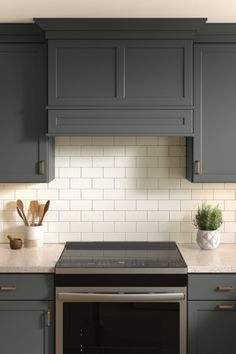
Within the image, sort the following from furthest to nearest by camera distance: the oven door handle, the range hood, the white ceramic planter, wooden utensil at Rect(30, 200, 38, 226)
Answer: wooden utensil at Rect(30, 200, 38, 226) → the white ceramic planter → the range hood → the oven door handle

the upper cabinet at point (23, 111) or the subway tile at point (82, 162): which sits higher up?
the upper cabinet at point (23, 111)

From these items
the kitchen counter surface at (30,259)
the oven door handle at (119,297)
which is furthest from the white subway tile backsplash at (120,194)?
the oven door handle at (119,297)

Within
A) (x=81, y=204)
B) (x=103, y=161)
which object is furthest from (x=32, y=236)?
(x=103, y=161)

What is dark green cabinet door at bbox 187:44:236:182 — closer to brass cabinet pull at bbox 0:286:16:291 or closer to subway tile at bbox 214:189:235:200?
subway tile at bbox 214:189:235:200

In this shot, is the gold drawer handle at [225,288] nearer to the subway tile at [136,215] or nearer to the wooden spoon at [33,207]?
the subway tile at [136,215]

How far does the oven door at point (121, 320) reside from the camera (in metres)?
3.30

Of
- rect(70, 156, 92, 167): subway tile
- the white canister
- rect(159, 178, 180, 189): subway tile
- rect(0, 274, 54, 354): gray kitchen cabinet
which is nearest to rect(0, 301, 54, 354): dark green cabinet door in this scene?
rect(0, 274, 54, 354): gray kitchen cabinet

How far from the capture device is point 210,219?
3.82 metres

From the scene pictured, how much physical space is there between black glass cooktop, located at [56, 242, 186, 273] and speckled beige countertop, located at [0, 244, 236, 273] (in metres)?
0.06

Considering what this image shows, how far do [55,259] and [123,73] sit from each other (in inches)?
51.6

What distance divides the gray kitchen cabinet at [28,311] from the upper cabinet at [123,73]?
1.19 meters

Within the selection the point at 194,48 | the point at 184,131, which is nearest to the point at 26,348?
the point at 184,131

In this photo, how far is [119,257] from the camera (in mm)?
3594

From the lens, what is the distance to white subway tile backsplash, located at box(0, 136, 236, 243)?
4.03 metres
